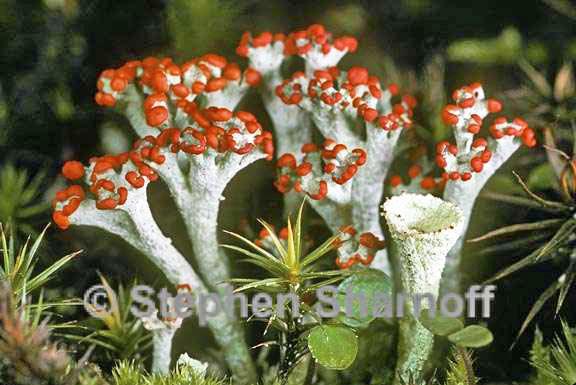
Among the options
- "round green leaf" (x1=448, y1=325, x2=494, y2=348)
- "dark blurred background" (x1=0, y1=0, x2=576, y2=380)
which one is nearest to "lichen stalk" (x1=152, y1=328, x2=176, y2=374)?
"dark blurred background" (x1=0, y1=0, x2=576, y2=380)

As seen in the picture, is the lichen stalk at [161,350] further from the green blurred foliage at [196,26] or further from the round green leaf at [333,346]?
the green blurred foliage at [196,26]

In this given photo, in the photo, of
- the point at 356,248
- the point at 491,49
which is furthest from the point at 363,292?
the point at 491,49

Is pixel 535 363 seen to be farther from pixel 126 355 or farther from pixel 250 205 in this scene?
pixel 126 355

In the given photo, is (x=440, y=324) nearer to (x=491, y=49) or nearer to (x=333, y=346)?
(x=333, y=346)

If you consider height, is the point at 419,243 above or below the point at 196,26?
below

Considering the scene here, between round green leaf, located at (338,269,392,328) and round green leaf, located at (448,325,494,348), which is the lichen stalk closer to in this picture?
round green leaf, located at (338,269,392,328)

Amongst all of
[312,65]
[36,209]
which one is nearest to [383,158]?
[312,65]
